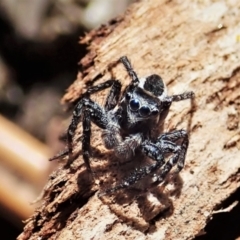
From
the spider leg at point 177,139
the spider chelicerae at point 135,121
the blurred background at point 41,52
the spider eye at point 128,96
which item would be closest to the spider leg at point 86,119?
the spider chelicerae at point 135,121

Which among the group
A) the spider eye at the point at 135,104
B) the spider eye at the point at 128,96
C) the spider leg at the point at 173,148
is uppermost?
the spider eye at the point at 128,96

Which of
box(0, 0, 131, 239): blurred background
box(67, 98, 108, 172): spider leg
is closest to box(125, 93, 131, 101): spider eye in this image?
box(67, 98, 108, 172): spider leg

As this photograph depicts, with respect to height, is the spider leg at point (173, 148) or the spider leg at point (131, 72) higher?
the spider leg at point (131, 72)

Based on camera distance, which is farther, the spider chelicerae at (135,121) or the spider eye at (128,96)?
the spider eye at (128,96)

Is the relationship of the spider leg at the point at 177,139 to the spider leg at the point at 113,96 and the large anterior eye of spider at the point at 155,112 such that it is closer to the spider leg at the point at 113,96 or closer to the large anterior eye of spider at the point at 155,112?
the large anterior eye of spider at the point at 155,112

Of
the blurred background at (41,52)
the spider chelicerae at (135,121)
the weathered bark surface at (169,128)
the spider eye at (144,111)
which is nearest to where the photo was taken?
the weathered bark surface at (169,128)

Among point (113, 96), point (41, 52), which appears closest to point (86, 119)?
point (113, 96)

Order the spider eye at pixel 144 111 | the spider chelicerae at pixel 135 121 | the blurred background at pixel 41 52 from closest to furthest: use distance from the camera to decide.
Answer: the spider chelicerae at pixel 135 121, the spider eye at pixel 144 111, the blurred background at pixel 41 52

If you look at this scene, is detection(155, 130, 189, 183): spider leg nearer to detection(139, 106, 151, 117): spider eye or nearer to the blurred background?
detection(139, 106, 151, 117): spider eye
